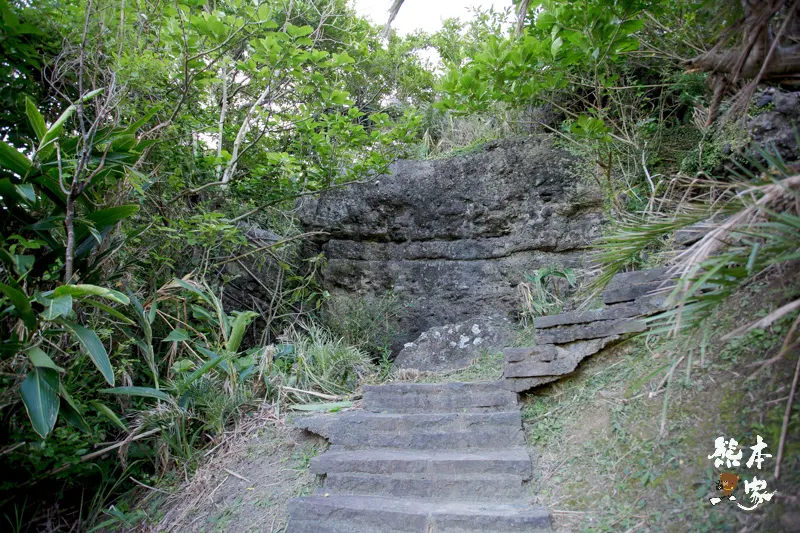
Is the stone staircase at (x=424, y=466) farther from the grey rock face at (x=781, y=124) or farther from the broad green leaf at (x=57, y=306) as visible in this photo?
the grey rock face at (x=781, y=124)

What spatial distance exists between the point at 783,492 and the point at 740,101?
1656 mm

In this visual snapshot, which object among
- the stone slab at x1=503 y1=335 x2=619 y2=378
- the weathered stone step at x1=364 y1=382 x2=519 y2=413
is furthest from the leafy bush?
the stone slab at x1=503 y1=335 x2=619 y2=378

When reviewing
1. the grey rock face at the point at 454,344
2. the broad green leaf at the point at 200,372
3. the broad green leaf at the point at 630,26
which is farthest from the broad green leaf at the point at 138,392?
the broad green leaf at the point at 630,26

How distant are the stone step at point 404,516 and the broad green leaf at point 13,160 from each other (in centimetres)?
235

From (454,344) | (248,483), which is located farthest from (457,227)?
(248,483)

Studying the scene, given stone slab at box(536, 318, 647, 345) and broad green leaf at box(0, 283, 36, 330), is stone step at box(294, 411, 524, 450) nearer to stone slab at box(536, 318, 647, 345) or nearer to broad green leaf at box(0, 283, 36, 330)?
stone slab at box(536, 318, 647, 345)

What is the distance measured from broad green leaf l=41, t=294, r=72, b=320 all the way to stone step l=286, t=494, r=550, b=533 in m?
1.52

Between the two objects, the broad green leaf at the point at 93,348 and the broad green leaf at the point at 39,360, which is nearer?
the broad green leaf at the point at 39,360

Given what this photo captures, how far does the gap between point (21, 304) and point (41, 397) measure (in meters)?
0.47

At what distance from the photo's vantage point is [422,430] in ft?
10.2

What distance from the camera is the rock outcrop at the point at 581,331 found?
3.02m

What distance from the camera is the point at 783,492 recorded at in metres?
1.72

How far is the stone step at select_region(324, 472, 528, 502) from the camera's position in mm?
2555

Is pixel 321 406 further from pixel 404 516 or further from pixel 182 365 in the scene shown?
pixel 404 516
